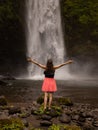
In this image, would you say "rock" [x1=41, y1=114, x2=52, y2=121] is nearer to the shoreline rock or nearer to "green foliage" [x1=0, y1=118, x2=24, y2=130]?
the shoreline rock

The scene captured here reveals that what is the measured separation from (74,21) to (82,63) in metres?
9.23

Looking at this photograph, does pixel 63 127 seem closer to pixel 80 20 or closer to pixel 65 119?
pixel 65 119

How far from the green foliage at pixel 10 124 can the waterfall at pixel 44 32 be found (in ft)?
154

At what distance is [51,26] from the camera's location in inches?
2373

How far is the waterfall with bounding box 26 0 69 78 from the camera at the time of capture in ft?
192

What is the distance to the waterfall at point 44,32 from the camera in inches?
2308

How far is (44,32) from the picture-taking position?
59.6 m

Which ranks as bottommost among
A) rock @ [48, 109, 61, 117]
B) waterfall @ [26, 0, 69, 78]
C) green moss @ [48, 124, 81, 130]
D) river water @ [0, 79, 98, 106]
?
green moss @ [48, 124, 81, 130]

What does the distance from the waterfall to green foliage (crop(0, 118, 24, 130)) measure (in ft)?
154

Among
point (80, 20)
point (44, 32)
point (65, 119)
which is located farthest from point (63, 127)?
point (80, 20)

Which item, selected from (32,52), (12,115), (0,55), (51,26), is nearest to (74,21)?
(51,26)

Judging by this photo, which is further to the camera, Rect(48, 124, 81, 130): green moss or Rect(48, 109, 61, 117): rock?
Rect(48, 109, 61, 117): rock

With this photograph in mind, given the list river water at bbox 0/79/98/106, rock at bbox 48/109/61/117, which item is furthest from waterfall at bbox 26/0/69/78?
rock at bbox 48/109/61/117

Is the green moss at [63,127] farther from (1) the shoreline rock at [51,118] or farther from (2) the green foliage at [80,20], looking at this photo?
(2) the green foliage at [80,20]
